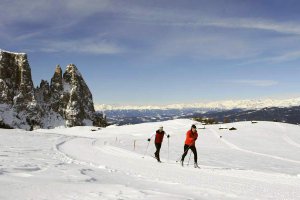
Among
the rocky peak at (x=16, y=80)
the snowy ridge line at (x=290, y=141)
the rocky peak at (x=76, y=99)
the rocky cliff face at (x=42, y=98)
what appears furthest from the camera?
the rocky peak at (x=76, y=99)

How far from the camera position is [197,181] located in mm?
13945

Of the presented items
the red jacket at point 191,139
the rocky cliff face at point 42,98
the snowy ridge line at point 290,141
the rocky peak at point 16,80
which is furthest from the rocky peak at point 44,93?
the red jacket at point 191,139

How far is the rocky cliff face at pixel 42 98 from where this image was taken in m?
137

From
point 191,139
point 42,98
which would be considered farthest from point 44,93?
point 191,139

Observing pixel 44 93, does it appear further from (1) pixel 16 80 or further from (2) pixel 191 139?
(2) pixel 191 139

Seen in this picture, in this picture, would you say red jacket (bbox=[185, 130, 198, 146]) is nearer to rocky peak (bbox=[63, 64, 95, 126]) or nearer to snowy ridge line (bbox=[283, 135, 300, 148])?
snowy ridge line (bbox=[283, 135, 300, 148])

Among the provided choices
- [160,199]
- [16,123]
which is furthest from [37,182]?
[16,123]

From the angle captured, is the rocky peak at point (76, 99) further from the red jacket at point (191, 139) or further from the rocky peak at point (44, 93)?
the red jacket at point (191, 139)

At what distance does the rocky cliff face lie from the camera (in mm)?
137375

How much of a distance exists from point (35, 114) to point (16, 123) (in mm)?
10090

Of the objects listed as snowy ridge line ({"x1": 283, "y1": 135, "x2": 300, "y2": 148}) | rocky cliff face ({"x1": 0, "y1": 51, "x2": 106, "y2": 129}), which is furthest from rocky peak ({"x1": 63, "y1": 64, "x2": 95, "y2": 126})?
snowy ridge line ({"x1": 283, "y1": 135, "x2": 300, "y2": 148})

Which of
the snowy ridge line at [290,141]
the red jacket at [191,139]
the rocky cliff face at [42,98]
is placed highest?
the rocky cliff face at [42,98]

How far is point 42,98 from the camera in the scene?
493 ft

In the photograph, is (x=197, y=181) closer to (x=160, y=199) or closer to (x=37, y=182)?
(x=160, y=199)
